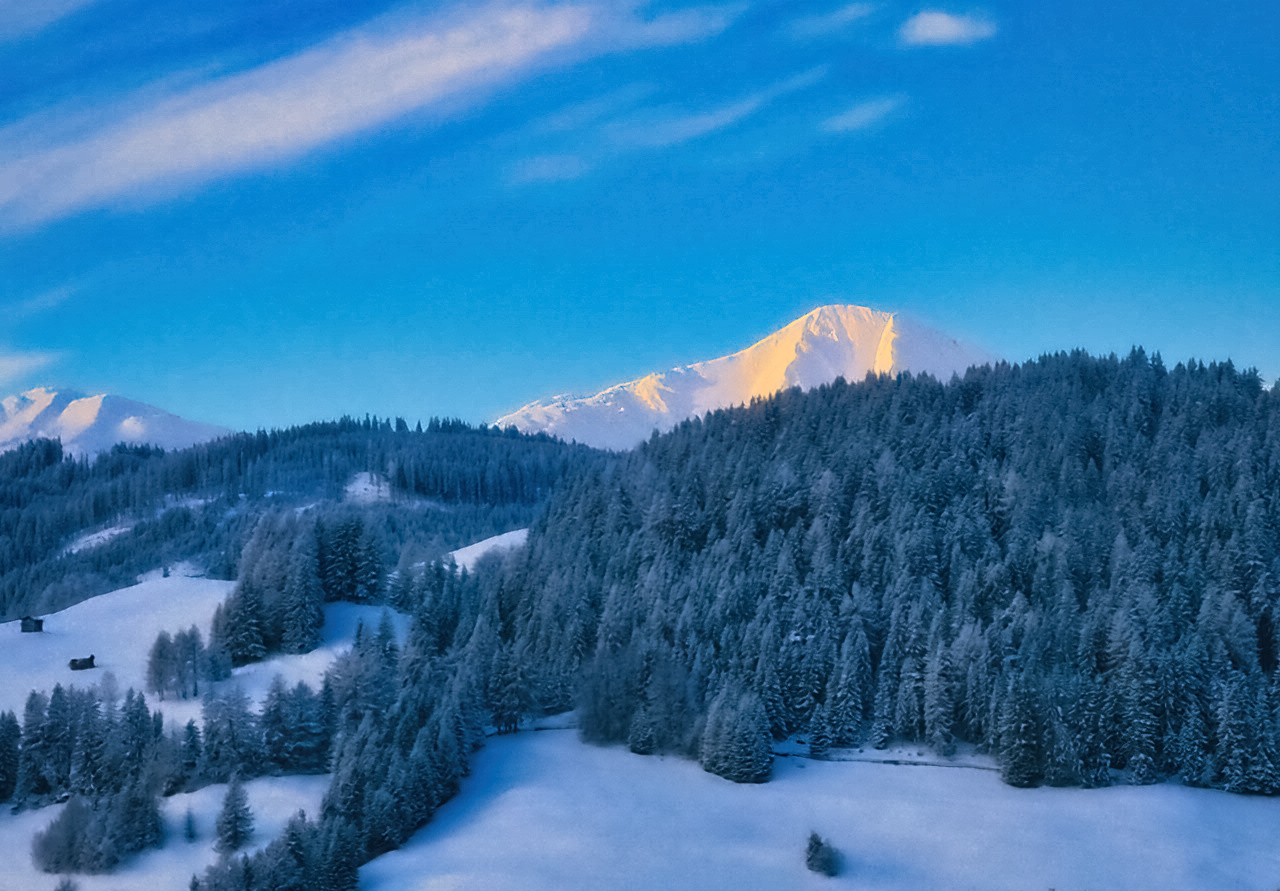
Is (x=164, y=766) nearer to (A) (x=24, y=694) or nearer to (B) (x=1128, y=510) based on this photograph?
(A) (x=24, y=694)

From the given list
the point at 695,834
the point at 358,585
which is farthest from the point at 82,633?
the point at 695,834

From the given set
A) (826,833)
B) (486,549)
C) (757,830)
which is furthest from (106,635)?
(826,833)

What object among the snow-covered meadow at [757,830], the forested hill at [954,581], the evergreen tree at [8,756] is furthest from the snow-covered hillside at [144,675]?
the forested hill at [954,581]

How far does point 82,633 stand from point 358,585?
1078 inches

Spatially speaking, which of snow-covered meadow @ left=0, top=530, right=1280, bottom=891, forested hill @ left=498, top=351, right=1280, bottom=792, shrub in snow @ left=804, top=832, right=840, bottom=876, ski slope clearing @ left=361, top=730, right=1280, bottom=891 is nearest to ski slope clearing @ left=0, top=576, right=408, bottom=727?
snow-covered meadow @ left=0, top=530, right=1280, bottom=891

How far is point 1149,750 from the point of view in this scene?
3324 inches

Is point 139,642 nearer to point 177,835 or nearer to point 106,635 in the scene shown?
point 106,635

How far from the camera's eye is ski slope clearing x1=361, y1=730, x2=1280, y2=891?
7169cm

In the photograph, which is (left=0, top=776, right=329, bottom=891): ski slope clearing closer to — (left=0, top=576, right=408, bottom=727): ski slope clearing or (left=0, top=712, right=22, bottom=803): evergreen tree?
(left=0, top=712, right=22, bottom=803): evergreen tree

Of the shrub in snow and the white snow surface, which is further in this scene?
the white snow surface

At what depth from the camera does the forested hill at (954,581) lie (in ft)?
283

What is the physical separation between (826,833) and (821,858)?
180 inches

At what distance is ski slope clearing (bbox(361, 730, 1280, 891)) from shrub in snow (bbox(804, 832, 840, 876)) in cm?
65

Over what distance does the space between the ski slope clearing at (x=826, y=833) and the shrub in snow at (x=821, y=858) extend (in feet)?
2.13
